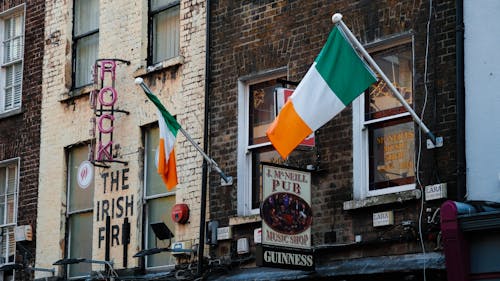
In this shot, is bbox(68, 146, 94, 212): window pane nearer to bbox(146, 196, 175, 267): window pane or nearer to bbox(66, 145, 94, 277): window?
bbox(66, 145, 94, 277): window

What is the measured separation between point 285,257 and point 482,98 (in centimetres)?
318

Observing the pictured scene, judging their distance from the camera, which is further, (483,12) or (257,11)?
(257,11)

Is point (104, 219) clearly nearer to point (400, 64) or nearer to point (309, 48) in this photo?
point (309, 48)

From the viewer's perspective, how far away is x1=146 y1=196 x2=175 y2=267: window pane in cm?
→ 1962

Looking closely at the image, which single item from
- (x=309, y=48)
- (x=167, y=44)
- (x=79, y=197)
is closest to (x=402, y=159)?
(x=309, y=48)

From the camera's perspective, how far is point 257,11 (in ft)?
61.2

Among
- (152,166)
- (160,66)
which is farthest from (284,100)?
(152,166)

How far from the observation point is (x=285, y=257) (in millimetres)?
15648

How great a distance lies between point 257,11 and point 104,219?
4672mm

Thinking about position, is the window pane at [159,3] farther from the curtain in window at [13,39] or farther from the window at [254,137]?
the curtain in window at [13,39]

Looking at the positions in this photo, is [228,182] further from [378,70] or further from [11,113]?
[11,113]

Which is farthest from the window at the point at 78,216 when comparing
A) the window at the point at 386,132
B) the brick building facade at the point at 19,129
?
the window at the point at 386,132

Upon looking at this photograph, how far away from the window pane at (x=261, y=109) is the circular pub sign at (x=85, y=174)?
3845 mm

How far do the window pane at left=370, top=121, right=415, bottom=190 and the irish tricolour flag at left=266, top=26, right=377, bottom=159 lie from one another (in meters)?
1.32
